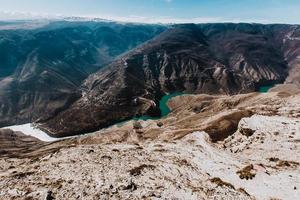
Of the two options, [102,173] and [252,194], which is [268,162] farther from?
[102,173]

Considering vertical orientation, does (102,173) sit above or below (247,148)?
above

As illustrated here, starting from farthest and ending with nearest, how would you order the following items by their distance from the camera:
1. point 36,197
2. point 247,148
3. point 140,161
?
point 247,148 → point 140,161 → point 36,197

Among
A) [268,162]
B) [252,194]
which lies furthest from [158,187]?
[268,162]

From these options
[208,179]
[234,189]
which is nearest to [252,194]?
[234,189]

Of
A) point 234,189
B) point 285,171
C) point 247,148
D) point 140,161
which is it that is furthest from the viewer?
point 247,148

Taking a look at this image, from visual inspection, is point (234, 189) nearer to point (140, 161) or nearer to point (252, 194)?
point (252, 194)

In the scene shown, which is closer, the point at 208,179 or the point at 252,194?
the point at 252,194

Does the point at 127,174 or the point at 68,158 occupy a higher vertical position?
the point at 127,174

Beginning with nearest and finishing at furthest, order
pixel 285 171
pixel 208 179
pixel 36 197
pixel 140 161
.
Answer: pixel 36 197 < pixel 208 179 < pixel 285 171 < pixel 140 161

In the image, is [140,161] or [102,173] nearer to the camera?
[102,173]
